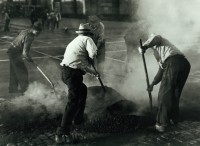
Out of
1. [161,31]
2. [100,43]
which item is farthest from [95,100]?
[161,31]

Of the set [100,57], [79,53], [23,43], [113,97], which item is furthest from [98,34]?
[79,53]

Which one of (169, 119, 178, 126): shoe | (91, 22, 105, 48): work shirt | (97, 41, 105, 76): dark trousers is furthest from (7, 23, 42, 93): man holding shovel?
(169, 119, 178, 126): shoe

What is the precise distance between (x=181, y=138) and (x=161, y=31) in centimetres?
508

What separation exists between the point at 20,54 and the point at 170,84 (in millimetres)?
4318

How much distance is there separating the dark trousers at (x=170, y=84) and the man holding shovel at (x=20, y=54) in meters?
3.55

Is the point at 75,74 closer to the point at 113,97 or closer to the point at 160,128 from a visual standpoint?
the point at 113,97

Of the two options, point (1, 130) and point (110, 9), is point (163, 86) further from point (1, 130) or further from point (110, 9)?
point (110, 9)

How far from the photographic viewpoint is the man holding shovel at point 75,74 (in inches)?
217

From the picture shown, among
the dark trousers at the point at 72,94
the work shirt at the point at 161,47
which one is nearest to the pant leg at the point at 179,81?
the work shirt at the point at 161,47

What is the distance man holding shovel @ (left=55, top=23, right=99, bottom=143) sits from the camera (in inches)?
217

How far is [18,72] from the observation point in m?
8.61

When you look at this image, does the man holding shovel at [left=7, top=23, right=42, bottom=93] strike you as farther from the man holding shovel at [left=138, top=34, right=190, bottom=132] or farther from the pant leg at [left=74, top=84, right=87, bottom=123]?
the man holding shovel at [left=138, top=34, right=190, bottom=132]

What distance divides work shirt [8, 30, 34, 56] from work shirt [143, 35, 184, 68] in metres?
3.32

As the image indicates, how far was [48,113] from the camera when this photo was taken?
267 inches
